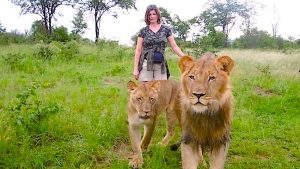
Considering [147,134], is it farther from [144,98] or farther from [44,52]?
[44,52]

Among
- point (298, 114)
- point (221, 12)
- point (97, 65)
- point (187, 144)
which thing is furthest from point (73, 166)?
point (221, 12)

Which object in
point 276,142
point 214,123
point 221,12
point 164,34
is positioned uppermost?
point 221,12

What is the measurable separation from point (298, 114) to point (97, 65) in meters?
6.28

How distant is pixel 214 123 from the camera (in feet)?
12.1

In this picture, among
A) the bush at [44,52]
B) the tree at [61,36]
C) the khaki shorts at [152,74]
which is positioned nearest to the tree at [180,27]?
the tree at [61,36]

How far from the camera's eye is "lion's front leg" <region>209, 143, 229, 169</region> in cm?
375

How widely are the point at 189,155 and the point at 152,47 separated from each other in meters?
2.09

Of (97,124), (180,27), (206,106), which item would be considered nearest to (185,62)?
(206,106)

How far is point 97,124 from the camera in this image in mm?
5332

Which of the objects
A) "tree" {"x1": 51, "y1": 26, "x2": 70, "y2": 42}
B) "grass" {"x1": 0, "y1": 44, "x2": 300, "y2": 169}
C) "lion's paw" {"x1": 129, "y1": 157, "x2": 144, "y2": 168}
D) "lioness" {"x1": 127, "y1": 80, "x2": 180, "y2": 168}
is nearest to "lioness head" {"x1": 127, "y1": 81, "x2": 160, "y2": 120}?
"lioness" {"x1": 127, "y1": 80, "x2": 180, "y2": 168}

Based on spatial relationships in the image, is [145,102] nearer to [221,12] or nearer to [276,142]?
[276,142]

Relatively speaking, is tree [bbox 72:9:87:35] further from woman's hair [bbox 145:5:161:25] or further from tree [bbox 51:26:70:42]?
woman's hair [bbox 145:5:161:25]

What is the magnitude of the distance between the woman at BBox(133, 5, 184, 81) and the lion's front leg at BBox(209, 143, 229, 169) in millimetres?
1835

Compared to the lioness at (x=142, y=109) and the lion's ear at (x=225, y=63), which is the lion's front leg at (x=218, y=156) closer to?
the lion's ear at (x=225, y=63)
